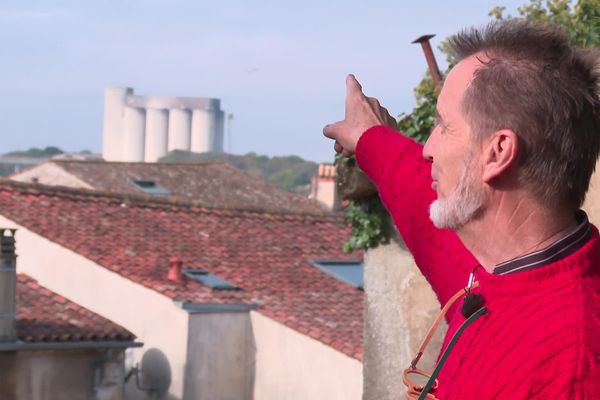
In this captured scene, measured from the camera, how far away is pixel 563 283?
169 centimetres

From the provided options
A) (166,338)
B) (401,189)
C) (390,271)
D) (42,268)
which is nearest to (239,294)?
(166,338)

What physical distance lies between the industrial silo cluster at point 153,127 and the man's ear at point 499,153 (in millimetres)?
96268

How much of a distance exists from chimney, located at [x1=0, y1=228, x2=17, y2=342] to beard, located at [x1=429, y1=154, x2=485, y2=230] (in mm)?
15421

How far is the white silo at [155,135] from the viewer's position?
99812mm

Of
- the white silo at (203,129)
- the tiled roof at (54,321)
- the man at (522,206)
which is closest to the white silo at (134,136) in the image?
the white silo at (203,129)

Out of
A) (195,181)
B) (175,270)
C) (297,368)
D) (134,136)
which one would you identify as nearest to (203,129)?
(134,136)

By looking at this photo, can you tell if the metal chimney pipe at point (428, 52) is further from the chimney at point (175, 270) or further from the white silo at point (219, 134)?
the white silo at point (219, 134)

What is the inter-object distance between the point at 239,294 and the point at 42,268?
10.5ft

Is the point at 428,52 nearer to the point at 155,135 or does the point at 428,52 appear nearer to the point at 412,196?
the point at 412,196

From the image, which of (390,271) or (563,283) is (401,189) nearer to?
(563,283)

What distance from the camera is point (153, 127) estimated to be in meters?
101

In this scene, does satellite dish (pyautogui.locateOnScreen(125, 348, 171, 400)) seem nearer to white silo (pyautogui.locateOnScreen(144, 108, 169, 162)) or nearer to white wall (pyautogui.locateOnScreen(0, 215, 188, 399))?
white wall (pyautogui.locateOnScreen(0, 215, 188, 399))

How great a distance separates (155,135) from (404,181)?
9857 cm

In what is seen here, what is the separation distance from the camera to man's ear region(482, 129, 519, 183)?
1.71 metres
